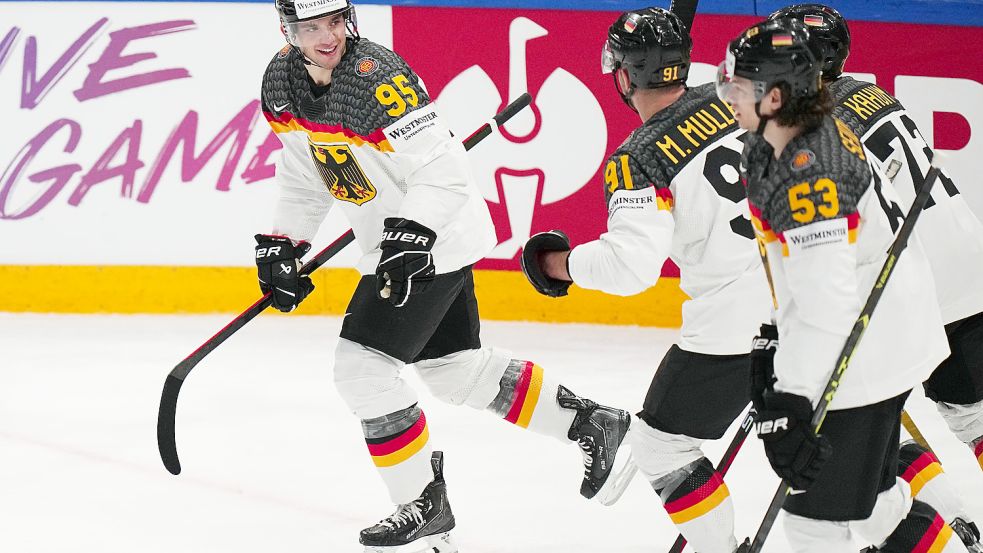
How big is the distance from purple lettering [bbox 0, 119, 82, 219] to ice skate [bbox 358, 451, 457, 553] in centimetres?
282

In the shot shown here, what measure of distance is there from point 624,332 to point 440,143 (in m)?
2.35

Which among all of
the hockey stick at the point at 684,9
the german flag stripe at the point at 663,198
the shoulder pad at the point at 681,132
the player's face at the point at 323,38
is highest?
the hockey stick at the point at 684,9

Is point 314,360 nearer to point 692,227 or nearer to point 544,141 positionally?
point 544,141

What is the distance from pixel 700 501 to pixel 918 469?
494 millimetres

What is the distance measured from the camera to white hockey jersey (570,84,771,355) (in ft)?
7.39

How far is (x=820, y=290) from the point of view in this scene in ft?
5.97

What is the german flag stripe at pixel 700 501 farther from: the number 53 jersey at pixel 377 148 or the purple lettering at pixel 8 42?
the purple lettering at pixel 8 42

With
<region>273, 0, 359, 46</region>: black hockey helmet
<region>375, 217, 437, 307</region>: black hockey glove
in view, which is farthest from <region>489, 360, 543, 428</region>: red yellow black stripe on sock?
<region>273, 0, 359, 46</region>: black hockey helmet

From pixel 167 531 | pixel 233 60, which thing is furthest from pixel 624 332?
pixel 167 531

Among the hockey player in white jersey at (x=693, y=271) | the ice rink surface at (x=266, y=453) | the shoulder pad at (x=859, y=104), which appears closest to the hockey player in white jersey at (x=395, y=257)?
the ice rink surface at (x=266, y=453)

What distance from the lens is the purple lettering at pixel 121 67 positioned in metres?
5.06

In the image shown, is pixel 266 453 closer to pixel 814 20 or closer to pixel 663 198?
pixel 663 198

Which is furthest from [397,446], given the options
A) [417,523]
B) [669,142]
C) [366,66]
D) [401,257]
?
[669,142]

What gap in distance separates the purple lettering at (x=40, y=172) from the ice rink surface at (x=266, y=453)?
0.48 m
